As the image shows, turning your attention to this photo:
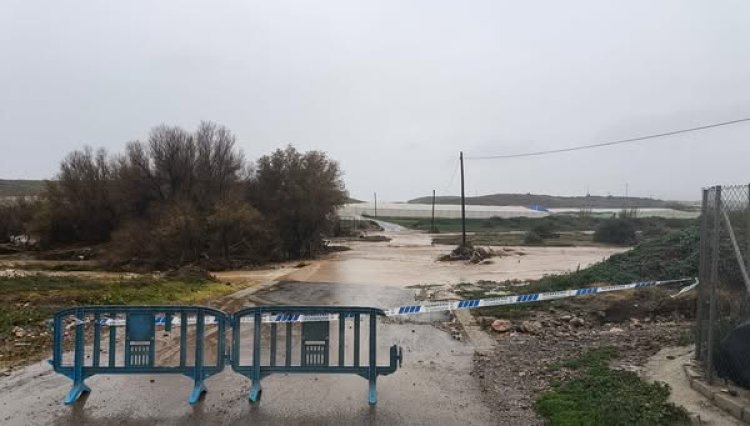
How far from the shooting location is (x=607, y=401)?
6762mm

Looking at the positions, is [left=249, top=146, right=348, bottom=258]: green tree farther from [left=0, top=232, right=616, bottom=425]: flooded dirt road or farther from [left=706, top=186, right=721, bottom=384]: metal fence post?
[left=706, top=186, right=721, bottom=384]: metal fence post

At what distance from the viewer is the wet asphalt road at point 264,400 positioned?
670 cm

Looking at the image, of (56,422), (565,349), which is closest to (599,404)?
(565,349)

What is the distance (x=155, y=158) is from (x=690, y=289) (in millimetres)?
40485

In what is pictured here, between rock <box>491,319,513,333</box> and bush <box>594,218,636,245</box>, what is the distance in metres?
49.9

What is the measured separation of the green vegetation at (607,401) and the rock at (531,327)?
12.9 feet

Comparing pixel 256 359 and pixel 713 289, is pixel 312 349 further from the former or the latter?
pixel 713 289

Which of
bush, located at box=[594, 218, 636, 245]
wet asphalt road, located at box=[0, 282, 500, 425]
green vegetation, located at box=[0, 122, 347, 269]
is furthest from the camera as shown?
bush, located at box=[594, 218, 636, 245]

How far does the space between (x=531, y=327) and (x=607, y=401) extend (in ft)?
19.7

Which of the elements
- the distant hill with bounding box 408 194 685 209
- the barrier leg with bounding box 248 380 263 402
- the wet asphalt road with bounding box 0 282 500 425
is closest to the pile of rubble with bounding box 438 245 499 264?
the wet asphalt road with bounding box 0 282 500 425

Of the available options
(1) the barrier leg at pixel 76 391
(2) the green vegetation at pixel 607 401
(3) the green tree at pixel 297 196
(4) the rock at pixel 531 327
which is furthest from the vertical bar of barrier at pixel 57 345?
(3) the green tree at pixel 297 196

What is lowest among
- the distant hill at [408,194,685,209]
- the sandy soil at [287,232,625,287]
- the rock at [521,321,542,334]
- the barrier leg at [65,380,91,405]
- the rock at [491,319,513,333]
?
the sandy soil at [287,232,625,287]

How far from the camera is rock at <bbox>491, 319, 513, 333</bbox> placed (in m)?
12.9

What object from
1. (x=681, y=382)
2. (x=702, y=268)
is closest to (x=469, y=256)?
(x=702, y=268)
